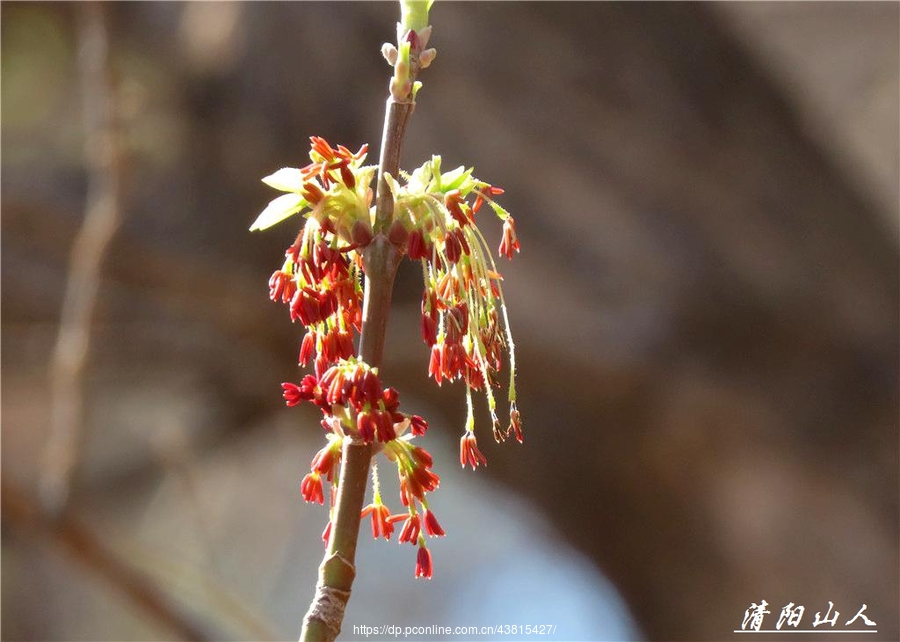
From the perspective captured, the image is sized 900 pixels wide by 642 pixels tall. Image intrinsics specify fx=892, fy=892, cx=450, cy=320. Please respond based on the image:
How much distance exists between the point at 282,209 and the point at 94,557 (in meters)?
1.29

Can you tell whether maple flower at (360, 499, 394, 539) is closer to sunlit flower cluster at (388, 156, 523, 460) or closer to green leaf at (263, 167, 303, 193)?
sunlit flower cluster at (388, 156, 523, 460)

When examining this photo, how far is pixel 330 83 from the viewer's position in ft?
7.68

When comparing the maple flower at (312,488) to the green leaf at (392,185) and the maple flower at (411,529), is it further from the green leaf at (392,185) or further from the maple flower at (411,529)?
the green leaf at (392,185)

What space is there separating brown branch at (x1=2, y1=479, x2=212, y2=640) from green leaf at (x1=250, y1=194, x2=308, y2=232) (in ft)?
3.96

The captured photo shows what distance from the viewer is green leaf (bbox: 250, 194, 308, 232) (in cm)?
45

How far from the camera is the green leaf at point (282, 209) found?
0.45 metres

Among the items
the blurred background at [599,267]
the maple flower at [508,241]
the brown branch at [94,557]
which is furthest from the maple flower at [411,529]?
the blurred background at [599,267]

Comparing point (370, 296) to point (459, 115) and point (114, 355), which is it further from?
point (114, 355)

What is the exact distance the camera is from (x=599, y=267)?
2.30 metres

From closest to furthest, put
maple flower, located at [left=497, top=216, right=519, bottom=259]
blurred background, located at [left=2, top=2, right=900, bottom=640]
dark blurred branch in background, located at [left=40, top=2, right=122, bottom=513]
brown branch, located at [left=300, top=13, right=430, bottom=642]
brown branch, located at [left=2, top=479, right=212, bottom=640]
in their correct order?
brown branch, located at [left=300, top=13, right=430, bottom=642] → maple flower, located at [left=497, top=216, right=519, bottom=259] → brown branch, located at [left=2, top=479, right=212, bottom=640] → dark blurred branch in background, located at [left=40, top=2, right=122, bottom=513] → blurred background, located at [left=2, top=2, right=900, bottom=640]

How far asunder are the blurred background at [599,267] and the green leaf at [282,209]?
1640 millimetres

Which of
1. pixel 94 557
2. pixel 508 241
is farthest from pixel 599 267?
pixel 508 241

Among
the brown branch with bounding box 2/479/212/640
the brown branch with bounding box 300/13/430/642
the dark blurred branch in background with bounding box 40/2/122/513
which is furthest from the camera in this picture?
the dark blurred branch in background with bounding box 40/2/122/513

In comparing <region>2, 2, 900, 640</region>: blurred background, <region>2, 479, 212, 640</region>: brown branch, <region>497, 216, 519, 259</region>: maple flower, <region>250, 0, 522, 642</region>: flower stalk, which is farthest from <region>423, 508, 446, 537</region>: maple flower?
<region>2, 2, 900, 640</region>: blurred background
